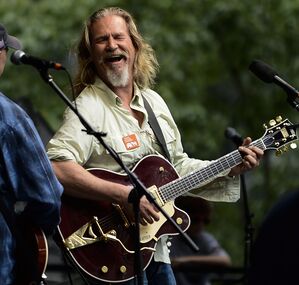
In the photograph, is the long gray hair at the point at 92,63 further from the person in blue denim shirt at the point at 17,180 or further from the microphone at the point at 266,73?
the person in blue denim shirt at the point at 17,180

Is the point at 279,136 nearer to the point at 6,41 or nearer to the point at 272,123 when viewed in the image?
the point at 272,123

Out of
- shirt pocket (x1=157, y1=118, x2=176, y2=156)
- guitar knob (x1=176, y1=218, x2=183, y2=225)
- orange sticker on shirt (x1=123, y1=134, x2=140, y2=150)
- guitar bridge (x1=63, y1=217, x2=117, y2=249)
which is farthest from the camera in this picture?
shirt pocket (x1=157, y1=118, x2=176, y2=156)

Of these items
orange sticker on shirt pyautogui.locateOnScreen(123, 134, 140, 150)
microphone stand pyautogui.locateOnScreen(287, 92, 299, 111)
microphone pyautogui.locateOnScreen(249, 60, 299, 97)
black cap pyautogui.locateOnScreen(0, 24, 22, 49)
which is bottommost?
orange sticker on shirt pyautogui.locateOnScreen(123, 134, 140, 150)

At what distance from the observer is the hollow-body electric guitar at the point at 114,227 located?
693 centimetres

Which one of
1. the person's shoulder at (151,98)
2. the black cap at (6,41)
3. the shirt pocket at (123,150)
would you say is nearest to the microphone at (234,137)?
the person's shoulder at (151,98)

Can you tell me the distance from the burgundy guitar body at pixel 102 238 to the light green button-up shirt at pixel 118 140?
83 millimetres

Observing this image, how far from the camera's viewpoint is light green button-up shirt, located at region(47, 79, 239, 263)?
6984 millimetres

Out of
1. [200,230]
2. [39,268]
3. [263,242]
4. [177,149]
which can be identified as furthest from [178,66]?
[263,242]

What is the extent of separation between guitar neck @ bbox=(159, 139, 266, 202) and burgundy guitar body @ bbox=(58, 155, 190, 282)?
0.18m

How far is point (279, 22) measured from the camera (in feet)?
46.6

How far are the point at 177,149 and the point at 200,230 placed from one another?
12.4ft

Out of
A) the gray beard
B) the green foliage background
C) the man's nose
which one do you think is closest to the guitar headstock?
the gray beard

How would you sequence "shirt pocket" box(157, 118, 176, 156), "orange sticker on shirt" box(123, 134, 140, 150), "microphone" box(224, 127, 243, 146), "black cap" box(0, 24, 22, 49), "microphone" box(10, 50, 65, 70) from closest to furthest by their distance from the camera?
1. "microphone" box(10, 50, 65, 70)
2. "black cap" box(0, 24, 22, 49)
3. "orange sticker on shirt" box(123, 134, 140, 150)
4. "shirt pocket" box(157, 118, 176, 156)
5. "microphone" box(224, 127, 243, 146)

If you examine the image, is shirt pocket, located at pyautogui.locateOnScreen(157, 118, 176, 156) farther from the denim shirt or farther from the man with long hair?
the denim shirt
